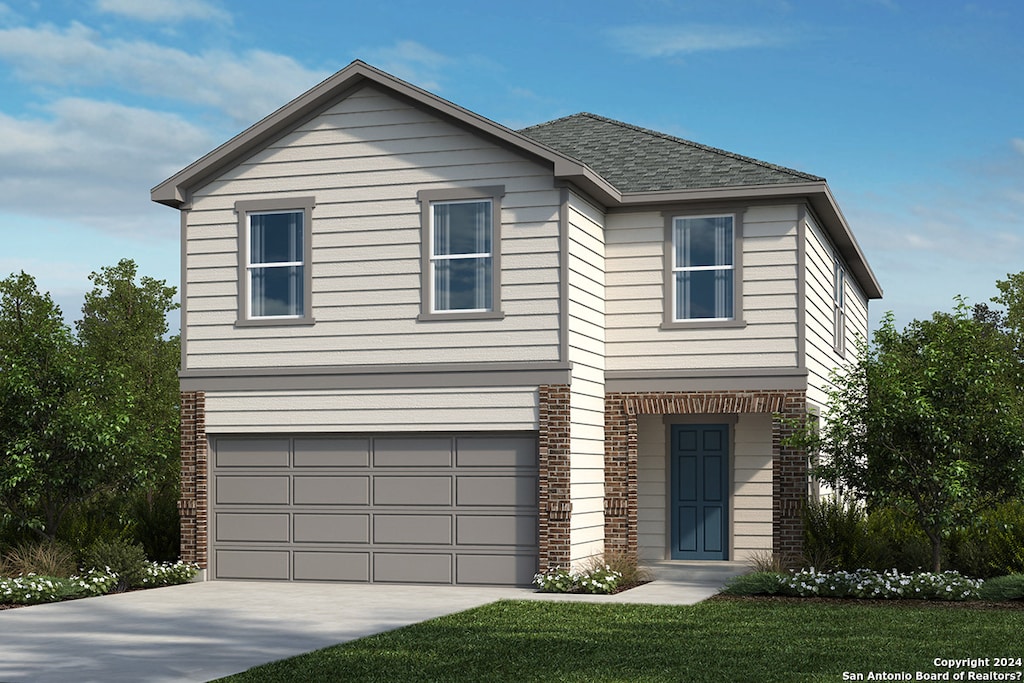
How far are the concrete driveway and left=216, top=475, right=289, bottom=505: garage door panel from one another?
1303 mm

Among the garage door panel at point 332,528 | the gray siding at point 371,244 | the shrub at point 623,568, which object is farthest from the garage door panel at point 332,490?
the shrub at point 623,568

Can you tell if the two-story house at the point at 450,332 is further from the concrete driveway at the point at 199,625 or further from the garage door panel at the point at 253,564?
the concrete driveway at the point at 199,625

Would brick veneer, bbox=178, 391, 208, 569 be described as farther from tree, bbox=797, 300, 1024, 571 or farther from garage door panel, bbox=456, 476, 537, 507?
tree, bbox=797, 300, 1024, 571

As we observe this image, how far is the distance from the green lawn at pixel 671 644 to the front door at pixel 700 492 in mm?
6200

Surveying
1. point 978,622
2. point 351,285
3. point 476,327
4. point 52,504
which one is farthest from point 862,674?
point 52,504

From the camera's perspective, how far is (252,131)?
20.3m

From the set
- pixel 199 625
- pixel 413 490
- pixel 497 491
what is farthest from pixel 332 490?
pixel 199 625

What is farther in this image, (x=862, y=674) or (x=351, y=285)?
(x=351, y=285)

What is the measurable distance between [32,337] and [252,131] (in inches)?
182

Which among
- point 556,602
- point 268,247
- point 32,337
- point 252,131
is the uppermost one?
point 252,131

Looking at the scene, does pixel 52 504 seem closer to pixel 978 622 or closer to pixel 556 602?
pixel 556 602

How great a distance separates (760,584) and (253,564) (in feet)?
25.8

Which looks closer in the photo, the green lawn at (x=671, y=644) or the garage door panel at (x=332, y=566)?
the green lawn at (x=671, y=644)

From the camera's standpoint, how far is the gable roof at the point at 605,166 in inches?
758
